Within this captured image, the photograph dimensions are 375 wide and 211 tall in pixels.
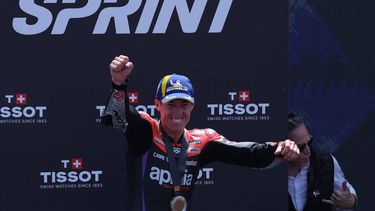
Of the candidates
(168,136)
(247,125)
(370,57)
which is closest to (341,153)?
(370,57)

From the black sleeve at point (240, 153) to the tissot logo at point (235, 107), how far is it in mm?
580

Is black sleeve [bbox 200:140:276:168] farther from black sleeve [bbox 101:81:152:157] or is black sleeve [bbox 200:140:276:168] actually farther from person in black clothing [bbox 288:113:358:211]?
person in black clothing [bbox 288:113:358:211]

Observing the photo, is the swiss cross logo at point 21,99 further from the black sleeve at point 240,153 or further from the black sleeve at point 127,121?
the black sleeve at point 240,153

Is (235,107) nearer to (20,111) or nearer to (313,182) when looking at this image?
(313,182)

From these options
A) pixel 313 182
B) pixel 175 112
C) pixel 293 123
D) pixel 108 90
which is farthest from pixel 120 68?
pixel 313 182

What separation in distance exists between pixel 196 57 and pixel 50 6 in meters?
0.97

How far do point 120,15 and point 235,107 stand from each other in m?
0.94

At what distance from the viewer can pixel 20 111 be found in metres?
5.05

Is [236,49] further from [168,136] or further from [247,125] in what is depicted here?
[168,136]

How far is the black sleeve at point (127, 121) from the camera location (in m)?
4.07

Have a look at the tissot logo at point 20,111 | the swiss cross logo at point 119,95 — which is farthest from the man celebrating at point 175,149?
the tissot logo at point 20,111

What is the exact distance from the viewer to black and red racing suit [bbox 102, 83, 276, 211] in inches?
171

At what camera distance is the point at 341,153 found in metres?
6.35

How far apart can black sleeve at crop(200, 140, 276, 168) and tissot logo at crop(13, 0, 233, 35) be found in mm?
885
